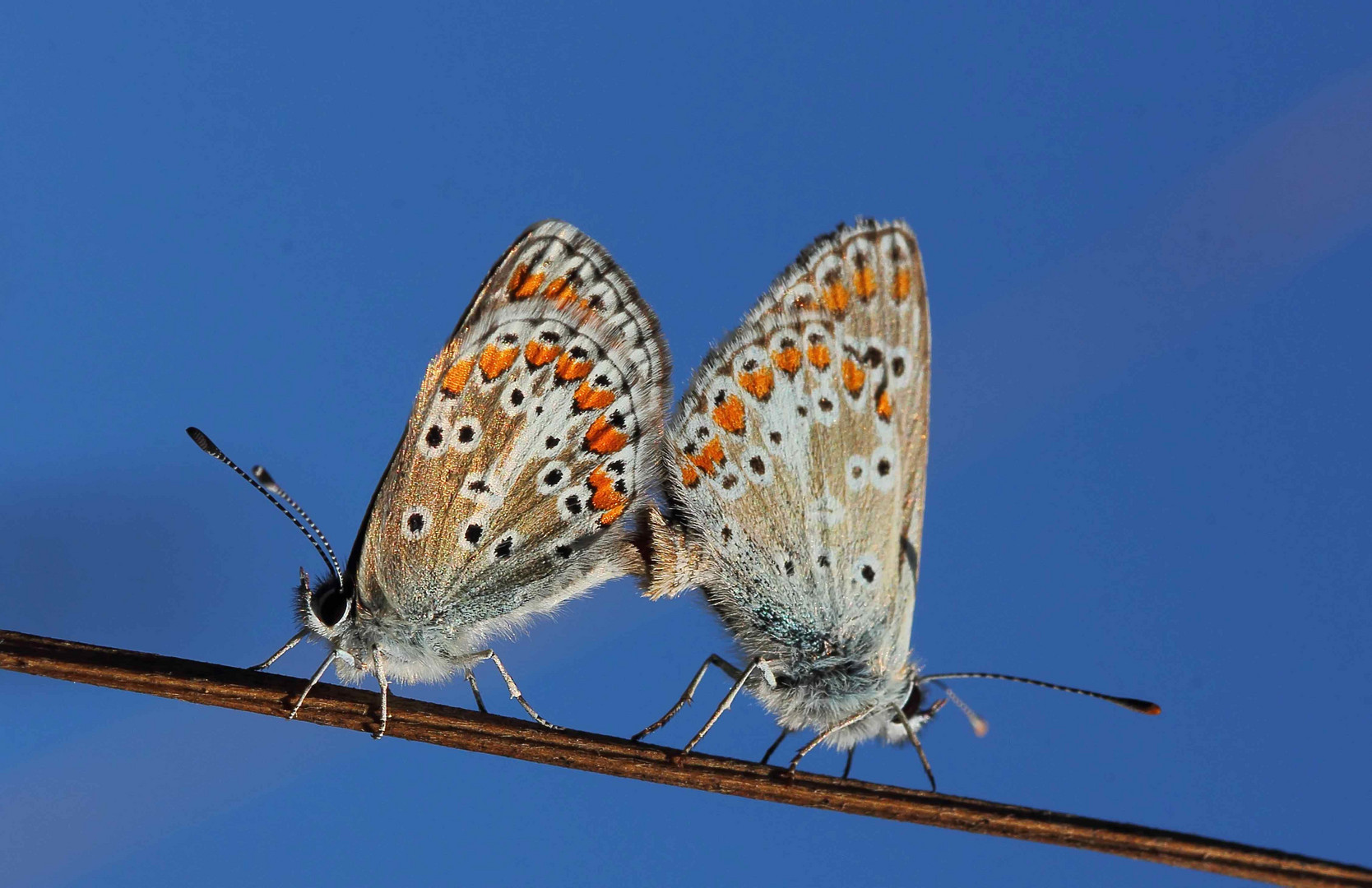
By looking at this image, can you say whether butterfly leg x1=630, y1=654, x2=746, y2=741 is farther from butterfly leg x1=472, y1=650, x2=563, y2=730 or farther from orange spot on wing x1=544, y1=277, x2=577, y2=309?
orange spot on wing x1=544, y1=277, x2=577, y2=309

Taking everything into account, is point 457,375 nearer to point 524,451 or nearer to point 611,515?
point 524,451

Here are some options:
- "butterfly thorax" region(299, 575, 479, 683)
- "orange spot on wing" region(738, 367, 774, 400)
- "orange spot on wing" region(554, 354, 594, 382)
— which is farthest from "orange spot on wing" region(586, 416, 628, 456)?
"butterfly thorax" region(299, 575, 479, 683)

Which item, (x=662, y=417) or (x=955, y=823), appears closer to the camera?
(x=955, y=823)

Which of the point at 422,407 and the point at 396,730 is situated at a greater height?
the point at 422,407

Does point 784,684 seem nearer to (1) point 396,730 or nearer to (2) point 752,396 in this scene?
(2) point 752,396

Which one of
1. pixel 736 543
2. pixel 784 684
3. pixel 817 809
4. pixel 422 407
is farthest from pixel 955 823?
pixel 422 407

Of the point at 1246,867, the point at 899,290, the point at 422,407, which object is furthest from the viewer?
the point at 899,290

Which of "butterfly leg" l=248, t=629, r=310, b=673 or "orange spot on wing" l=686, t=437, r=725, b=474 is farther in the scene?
"orange spot on wing" l=686, t=437, r=725, b=474
